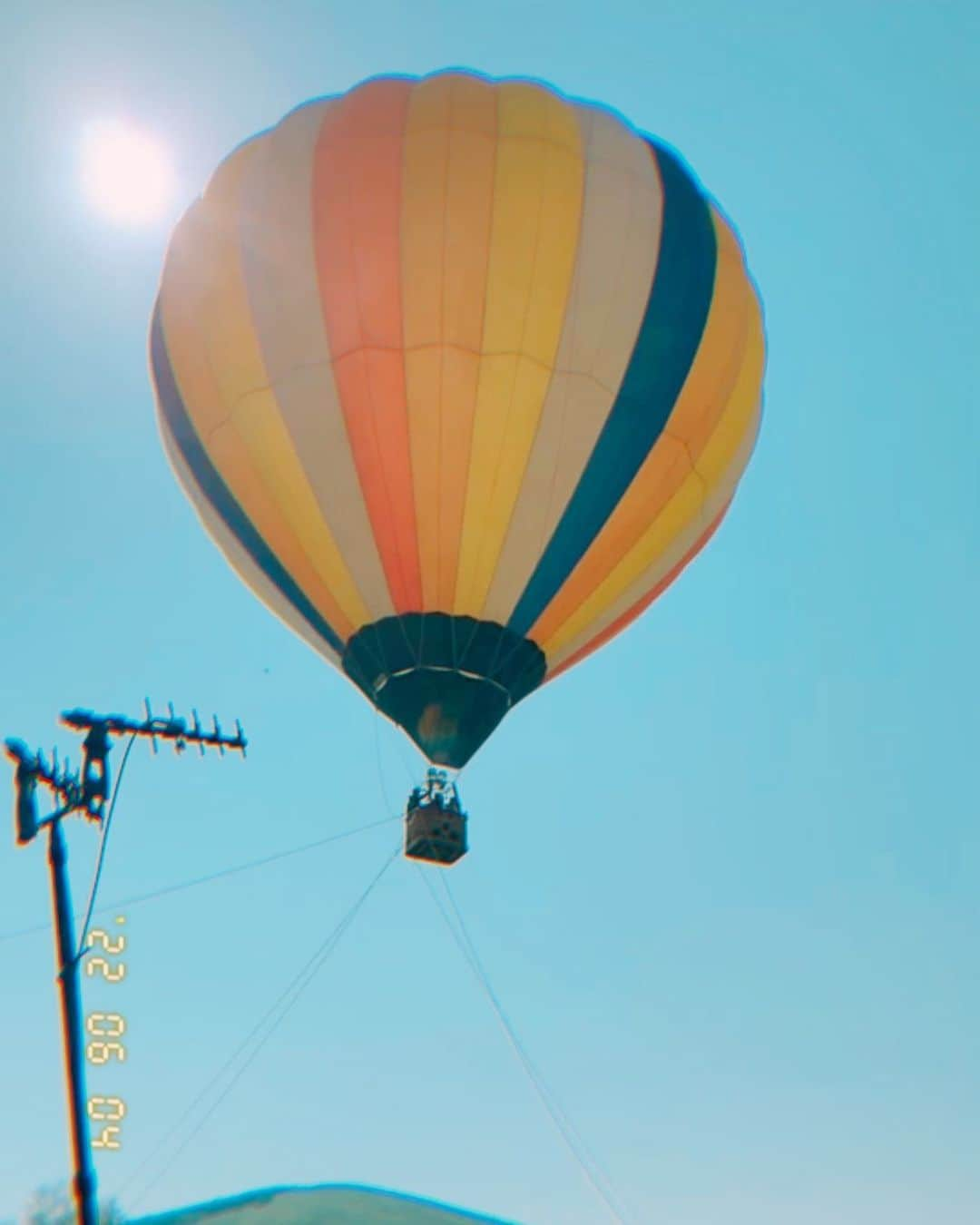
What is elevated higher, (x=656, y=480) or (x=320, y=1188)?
(x=656, y=480)

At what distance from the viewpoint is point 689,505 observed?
851 inches

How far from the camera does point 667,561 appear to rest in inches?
867

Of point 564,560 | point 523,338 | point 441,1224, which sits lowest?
point 441,1224

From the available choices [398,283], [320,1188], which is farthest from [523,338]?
[320,1188]

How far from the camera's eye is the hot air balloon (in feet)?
65.5

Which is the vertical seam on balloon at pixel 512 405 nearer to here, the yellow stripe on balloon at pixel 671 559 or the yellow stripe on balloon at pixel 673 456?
the yellow stripe on balloon at pixel 673 456

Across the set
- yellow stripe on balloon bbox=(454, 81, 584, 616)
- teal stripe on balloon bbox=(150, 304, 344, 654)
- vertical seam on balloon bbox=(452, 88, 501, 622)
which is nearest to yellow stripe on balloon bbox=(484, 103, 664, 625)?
yellow stripe on balloon bbox=(454, 81, 584, 616)

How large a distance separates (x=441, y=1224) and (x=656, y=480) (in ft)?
55.7

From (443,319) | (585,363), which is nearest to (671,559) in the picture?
(585,363)

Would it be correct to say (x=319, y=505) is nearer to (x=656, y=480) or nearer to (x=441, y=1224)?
(x=656, y=480)

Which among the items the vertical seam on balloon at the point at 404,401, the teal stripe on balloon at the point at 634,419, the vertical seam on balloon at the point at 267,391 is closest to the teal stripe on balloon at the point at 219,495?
the vertical seam on balloon at the point at 267,391

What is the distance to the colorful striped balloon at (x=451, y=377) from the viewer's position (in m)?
20.0

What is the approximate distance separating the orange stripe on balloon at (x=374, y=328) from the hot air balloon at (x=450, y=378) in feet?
0.08

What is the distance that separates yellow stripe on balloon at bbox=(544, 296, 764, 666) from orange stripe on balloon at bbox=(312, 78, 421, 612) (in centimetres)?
219
